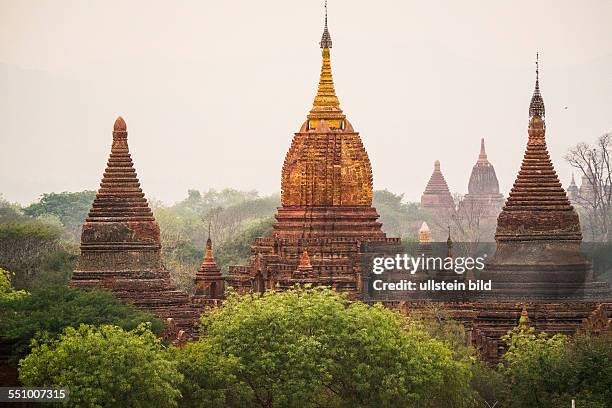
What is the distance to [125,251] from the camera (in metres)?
57.9

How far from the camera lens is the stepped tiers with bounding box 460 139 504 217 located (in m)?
127

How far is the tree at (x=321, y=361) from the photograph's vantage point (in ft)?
155

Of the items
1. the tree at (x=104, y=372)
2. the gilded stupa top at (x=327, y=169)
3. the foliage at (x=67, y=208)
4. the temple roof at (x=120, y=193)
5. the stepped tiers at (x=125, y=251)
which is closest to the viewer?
the tree at (x=104, y=372)

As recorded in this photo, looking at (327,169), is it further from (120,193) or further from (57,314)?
(57,314)

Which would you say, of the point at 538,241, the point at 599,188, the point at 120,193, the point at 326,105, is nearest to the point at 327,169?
the point at 326,105

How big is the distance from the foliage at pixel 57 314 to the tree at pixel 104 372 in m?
1.59

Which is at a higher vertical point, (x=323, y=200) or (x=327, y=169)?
(x=327, y=169)

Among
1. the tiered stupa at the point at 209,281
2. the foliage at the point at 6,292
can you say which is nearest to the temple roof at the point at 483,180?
the tiered stupa at the point at 209,281

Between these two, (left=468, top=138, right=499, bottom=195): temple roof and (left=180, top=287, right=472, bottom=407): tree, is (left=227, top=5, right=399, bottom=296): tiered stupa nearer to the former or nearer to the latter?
(left=180, top=287, right=472, bottom=407): tree

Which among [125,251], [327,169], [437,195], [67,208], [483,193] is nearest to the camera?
[125,251]

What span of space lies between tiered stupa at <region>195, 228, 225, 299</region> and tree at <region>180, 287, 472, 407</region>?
52.9 feet

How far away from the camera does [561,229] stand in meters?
60.2

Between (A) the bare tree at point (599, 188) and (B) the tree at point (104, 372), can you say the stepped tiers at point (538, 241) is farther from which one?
(A) the bare tree at point (599, 188)

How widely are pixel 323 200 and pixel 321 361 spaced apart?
18.9m
